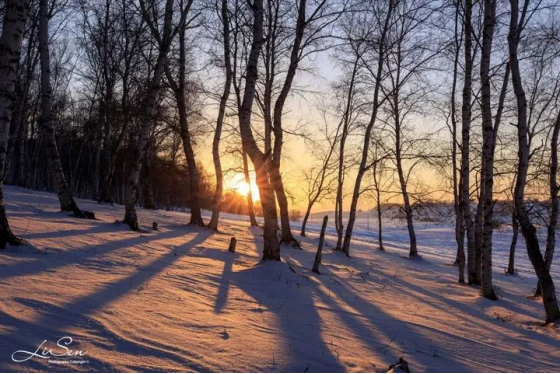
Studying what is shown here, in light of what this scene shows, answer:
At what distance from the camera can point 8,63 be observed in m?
6.21

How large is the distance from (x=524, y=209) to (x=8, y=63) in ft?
29.0

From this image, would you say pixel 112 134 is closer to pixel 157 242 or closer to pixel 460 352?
pixel 157 242

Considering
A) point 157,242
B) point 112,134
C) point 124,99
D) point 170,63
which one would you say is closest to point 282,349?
point 157,242

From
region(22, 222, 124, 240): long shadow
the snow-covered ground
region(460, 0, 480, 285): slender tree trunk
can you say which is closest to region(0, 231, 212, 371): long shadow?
the snow-covered ground

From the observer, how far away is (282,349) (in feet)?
12.2

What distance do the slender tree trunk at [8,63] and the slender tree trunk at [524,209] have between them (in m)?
8.32

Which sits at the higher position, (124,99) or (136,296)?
(124,99)

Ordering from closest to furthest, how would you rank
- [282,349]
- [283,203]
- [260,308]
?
1. [282,349]
2. [260,308]
3. [283,203]

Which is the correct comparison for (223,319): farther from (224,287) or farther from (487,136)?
(487,136)

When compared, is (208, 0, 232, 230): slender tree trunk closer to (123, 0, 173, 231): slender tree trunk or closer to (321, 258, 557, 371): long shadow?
(123, 0, 173, 231): slender tree trunk

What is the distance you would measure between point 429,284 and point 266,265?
526cm

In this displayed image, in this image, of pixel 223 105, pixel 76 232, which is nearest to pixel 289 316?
pixel 76 232

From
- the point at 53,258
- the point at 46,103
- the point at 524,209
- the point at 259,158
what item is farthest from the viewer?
the point at 46,103

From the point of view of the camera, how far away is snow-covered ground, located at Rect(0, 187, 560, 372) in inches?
133
